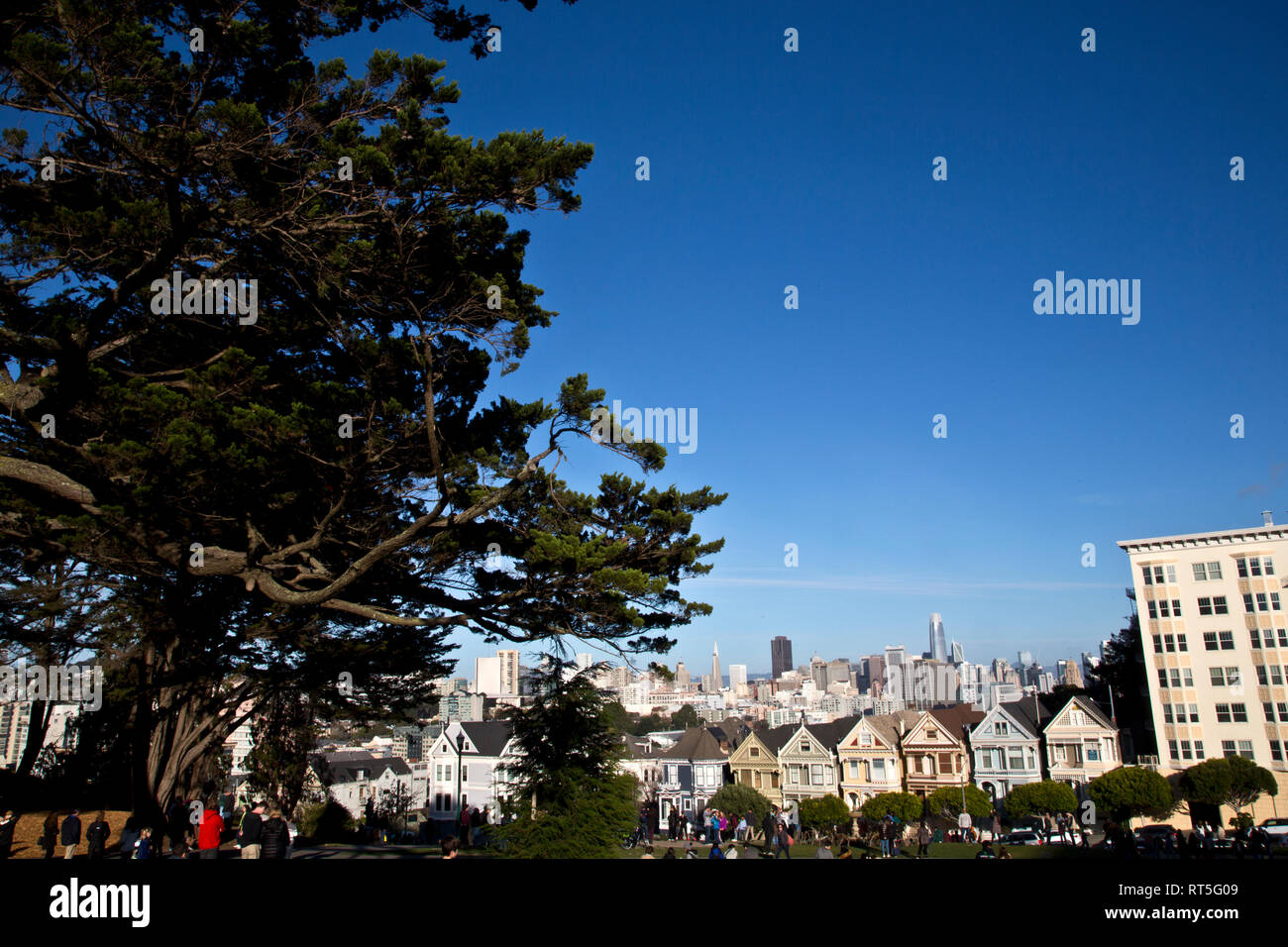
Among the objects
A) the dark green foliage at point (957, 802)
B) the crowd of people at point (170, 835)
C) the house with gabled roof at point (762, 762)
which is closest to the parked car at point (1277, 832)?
the dark green foliage at point (957, 802)

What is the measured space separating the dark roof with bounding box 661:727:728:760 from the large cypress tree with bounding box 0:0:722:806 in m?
52.6

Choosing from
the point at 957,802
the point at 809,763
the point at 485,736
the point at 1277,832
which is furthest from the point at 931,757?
the point at 485,736

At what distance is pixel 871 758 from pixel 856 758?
115 centimetres

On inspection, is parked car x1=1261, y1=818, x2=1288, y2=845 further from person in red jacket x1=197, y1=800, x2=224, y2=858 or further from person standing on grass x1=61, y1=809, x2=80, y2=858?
person standing on grass x1=61, y1=809, x2=80, y2=858

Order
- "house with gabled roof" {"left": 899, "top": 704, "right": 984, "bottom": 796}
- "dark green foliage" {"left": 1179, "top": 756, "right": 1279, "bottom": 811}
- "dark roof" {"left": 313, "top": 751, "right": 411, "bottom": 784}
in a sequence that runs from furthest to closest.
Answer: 1. "dark roof" {"left": 313, "top": 751, "right": 411, "bottom": 784}
2. "house with gabled roof" {"left": 899, "top": 704, "right": 984, "bottom": 796}
3. "dark green foliage" {"left": 1179, "top": 756, "right": 1279, "bottom": 811}

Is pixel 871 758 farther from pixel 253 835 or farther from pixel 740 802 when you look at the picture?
pixel 253 835

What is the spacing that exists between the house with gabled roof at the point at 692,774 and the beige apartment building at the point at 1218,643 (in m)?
31.8

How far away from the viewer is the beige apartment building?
4406 cm

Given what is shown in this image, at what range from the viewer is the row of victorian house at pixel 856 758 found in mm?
48781

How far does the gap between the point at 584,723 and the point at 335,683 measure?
33.5ft

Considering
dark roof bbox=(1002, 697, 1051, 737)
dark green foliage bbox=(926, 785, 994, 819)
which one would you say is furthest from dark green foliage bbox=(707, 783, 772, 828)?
dark roof bbox=(1002, 697, 1051, 737)

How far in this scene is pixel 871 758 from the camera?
179 feet

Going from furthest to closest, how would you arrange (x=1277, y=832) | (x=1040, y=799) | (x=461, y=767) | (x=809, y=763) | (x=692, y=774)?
(x=692, y=774)
(x=461, y=767)
(x=809, y=763)
(x=1040, y=799)
(x=1277, y=832)
